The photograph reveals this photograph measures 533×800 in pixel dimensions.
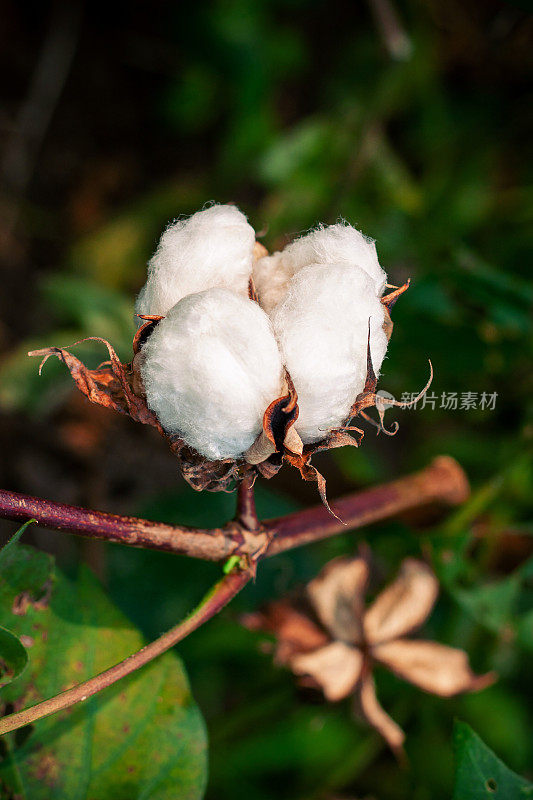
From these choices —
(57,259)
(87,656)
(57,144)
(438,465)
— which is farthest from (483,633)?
(57,144)

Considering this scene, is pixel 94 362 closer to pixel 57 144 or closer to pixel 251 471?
pixel 251 471

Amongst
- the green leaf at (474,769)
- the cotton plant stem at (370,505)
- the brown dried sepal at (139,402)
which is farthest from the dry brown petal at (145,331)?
the green leaf at (474,769)

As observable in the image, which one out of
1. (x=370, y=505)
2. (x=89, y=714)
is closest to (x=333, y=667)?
(x=370, y=505)

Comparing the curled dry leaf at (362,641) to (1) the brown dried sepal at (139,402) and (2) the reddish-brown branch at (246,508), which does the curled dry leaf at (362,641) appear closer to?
(2) the reddish-brown branch at (246,508)

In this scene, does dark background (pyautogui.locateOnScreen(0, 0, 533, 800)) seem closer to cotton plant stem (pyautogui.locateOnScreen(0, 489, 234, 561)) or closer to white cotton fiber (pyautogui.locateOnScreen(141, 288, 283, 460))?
cotton plant stem (pyautogui.locateOnScreen(0, 489, 234, 561))

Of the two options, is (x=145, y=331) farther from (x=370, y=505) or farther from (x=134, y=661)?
(x=370, y=505)

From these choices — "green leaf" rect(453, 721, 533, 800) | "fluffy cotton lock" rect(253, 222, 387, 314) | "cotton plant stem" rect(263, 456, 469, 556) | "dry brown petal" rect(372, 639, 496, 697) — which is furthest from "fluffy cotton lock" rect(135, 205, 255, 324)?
"dry brown petal" rect(372, 639, 496, 697)
